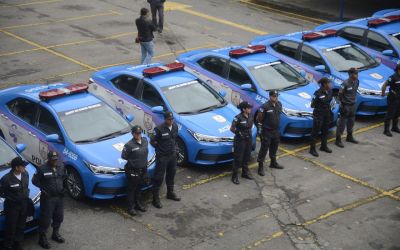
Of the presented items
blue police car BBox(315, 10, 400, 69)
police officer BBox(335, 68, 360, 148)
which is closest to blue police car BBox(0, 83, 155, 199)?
police officer BBox(335, 68, 360, 148)

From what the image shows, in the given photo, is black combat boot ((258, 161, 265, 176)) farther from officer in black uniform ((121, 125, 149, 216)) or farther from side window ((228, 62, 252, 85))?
officer in black uniform ((121, 125, 149, 216))

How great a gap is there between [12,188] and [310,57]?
881cm

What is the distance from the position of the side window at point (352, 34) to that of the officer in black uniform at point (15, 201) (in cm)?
1112

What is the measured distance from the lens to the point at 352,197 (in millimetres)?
10812

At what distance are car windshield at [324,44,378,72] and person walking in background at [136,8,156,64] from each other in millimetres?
4655

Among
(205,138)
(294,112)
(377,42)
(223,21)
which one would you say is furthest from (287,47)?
(223,21)

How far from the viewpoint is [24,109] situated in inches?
444

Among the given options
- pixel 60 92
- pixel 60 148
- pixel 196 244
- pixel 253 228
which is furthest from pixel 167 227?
pixel 60 92

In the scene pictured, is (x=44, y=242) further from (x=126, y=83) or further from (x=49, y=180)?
(x=126, y=83)

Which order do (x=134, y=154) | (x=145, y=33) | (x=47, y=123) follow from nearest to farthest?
(x=134, y=154) < (x=47, y=123) < (x=145, y=33)

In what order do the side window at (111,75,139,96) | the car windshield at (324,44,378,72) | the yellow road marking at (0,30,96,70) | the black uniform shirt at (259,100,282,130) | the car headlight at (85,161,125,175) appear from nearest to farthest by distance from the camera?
the car headlight at (85,161,125,175) → the black uniform shirt at (259,100,282,130) → the side window at (111,75,139,96) → the car windshield at (324,44,378,72) → the yellow road marking at (0,30,96,70)

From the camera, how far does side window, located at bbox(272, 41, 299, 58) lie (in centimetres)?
1543

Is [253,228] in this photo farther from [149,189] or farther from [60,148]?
[60,148]

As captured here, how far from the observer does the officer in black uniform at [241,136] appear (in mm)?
10867
